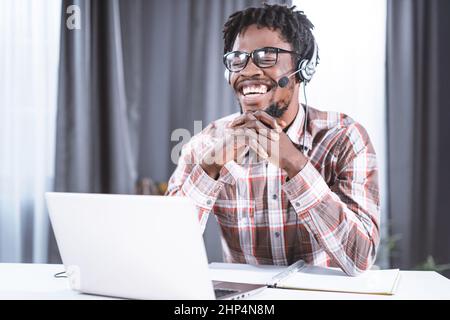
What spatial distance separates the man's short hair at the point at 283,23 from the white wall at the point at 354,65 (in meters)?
0.78

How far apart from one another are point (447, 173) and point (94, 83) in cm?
183

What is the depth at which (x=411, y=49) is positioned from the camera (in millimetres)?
2643

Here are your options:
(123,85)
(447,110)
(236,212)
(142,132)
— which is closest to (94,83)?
(123,85)

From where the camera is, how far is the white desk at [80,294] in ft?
3.60

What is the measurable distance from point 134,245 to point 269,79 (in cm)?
105

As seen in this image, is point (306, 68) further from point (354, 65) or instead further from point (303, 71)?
point (354, 65)

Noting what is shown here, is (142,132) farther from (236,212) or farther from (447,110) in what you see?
(447,110)

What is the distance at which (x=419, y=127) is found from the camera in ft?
8.71

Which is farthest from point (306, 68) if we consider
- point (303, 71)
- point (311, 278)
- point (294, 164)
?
point (311, 278)

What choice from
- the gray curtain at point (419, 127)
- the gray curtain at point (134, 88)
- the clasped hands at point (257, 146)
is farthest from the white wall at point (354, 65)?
the clasped hands at point (257, 146)

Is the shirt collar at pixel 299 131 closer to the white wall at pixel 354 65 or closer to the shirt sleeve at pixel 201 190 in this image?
the shirt sleeve at pixel 201 190

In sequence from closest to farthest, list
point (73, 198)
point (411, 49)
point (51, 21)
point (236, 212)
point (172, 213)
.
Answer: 1. point (172, 213)
2. point (73, 198)
3. point (236, 212)
4. point (411, 49)
5. point (51, 21)

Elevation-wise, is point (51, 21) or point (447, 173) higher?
point (51, 21)

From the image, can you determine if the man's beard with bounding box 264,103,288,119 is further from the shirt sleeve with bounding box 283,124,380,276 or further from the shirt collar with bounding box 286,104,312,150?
the shirt sleeve with bounding box 283,124,380,276
